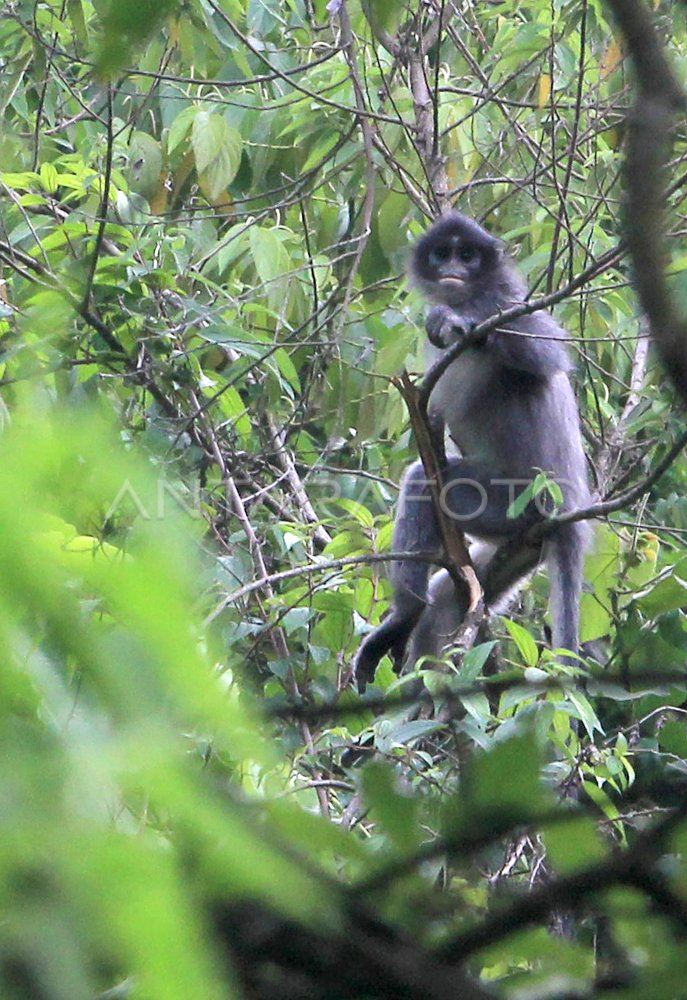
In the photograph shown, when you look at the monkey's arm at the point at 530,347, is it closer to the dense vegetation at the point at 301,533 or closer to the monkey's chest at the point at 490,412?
the dense vegetation at the point at 301,533

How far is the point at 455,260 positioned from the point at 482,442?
770mm

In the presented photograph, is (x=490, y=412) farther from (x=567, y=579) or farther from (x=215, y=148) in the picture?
(x=215, y=148)

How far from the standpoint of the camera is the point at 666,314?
47cm

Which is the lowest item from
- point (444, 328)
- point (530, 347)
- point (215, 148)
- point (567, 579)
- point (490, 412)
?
point (567, 579)

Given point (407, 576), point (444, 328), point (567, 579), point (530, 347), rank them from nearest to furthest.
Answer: point (444, 328) < point (567, 579) < point (407, 576) < point (530, 347)

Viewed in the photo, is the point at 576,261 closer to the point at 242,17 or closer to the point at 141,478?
the point at 242,17

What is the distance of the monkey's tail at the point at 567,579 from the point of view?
4.10m

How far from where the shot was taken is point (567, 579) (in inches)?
169

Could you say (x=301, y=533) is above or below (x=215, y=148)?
below

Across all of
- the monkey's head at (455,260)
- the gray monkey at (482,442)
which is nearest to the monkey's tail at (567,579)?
the gray monkey at (482,442)

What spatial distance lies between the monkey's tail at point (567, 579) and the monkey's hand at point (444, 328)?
713 mm

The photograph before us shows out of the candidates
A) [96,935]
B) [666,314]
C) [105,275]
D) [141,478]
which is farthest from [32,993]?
[105,275]

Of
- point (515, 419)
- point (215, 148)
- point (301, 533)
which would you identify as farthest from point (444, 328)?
A: point (515, 419)

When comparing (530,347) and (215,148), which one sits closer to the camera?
(215,148)
